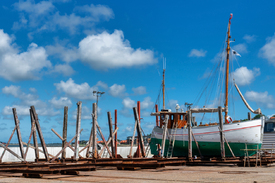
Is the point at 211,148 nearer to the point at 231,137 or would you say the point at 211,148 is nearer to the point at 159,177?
the point at 231,137

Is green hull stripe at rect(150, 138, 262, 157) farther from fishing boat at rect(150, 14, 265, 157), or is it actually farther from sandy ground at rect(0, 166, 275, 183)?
sandy ground at rect(0, 166, 275, 183)

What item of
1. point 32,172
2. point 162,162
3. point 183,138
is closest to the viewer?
point 32,172

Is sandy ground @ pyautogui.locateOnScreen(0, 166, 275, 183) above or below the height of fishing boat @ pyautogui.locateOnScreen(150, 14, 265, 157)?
below

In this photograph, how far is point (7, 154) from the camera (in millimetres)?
39344

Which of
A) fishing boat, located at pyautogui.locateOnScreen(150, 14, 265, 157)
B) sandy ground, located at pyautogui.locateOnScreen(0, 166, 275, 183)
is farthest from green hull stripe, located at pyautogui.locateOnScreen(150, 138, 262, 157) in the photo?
sandy ground, located at pyautogui.locateOnScreen(0, 166, 275, 183)

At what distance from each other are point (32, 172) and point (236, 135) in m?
19.4

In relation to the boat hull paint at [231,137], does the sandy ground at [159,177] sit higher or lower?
lower

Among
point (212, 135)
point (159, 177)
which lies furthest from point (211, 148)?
point (159, 177)

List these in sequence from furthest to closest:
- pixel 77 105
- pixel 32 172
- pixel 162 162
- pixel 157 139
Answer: pixel 157 139, pixel 77 105, pixel 162 162, pixel 32 172

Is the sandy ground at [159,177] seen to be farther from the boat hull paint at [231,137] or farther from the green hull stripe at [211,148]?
the green hull stripe at [211,148]

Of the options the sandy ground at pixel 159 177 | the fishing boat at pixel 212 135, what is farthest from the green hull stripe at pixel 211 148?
the sandy ground at pixel 159 177

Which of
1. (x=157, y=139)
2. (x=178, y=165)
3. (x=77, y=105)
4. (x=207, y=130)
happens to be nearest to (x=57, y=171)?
(x=77, y=105)

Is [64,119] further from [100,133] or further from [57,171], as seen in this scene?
[57,171]

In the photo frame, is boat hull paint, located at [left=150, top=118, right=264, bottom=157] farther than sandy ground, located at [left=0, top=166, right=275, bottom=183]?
Yes
